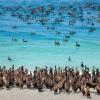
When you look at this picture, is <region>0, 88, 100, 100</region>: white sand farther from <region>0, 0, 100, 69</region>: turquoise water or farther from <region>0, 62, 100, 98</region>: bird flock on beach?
<region>0, 0, 100, 69</region>: turquoise water

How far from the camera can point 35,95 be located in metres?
25.8

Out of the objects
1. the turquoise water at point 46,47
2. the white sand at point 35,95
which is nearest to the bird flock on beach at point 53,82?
the white sand at point 35,95

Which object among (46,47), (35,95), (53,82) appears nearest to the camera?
(35,95)

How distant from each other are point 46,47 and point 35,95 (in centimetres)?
2493

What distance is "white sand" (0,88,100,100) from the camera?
2527cm

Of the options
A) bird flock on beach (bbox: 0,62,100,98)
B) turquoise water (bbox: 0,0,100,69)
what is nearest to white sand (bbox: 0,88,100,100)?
bird flock on beach (bbox: 0,62,100,98)

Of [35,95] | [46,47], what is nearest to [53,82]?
[35,95]

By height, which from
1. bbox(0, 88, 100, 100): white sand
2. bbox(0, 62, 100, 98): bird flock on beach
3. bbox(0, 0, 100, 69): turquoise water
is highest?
bbox(0, 62, 100, 98): bird flock on beach

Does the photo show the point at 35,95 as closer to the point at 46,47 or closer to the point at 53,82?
the point at 53,82

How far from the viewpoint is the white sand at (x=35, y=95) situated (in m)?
25.3

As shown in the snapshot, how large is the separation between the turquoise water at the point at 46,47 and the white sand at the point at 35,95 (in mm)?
11782

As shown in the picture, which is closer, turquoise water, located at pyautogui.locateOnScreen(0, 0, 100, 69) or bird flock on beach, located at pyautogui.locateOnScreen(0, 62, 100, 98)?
bird flock on beach, located at pyautogui.locateOnScreen(0, 62, 100, 98)

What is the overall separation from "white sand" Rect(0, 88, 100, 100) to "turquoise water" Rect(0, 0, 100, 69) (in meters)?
11.8

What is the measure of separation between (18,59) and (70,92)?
661 inches
